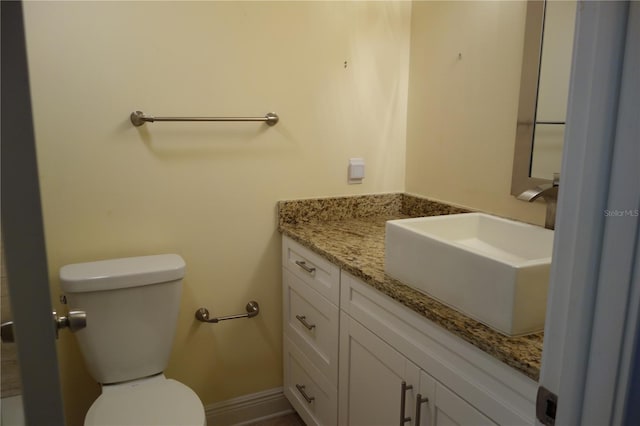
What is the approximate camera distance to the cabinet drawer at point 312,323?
1.64m

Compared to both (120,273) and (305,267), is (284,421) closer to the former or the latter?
(305,267)

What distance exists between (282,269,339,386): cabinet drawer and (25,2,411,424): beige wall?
4.1 inches

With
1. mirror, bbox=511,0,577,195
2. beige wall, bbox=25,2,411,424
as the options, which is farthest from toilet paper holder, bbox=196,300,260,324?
mirror, bbox=511,0,577,195

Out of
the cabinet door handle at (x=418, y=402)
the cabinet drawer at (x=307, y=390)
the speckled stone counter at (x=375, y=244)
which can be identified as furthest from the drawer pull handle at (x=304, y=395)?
the cabinet door handle at (x=418, y=402)

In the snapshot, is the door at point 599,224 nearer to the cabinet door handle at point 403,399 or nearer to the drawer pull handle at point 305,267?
the cabinet door handle at point 403,399

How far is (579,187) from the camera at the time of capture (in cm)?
53

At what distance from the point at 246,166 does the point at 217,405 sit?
1.04m

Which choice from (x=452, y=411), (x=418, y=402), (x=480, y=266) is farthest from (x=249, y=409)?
(x=480, y=266)

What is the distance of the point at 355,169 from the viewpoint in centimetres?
208

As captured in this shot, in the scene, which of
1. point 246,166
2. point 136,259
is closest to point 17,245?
point 136,259

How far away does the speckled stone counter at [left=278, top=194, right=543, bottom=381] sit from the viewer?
36.0 inches

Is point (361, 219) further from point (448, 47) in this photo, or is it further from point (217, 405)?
point (217, 405)

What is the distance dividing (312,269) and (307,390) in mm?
533

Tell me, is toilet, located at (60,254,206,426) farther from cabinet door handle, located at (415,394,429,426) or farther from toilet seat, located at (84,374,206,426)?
cabinet door handle, located at (415,394,429,426)
